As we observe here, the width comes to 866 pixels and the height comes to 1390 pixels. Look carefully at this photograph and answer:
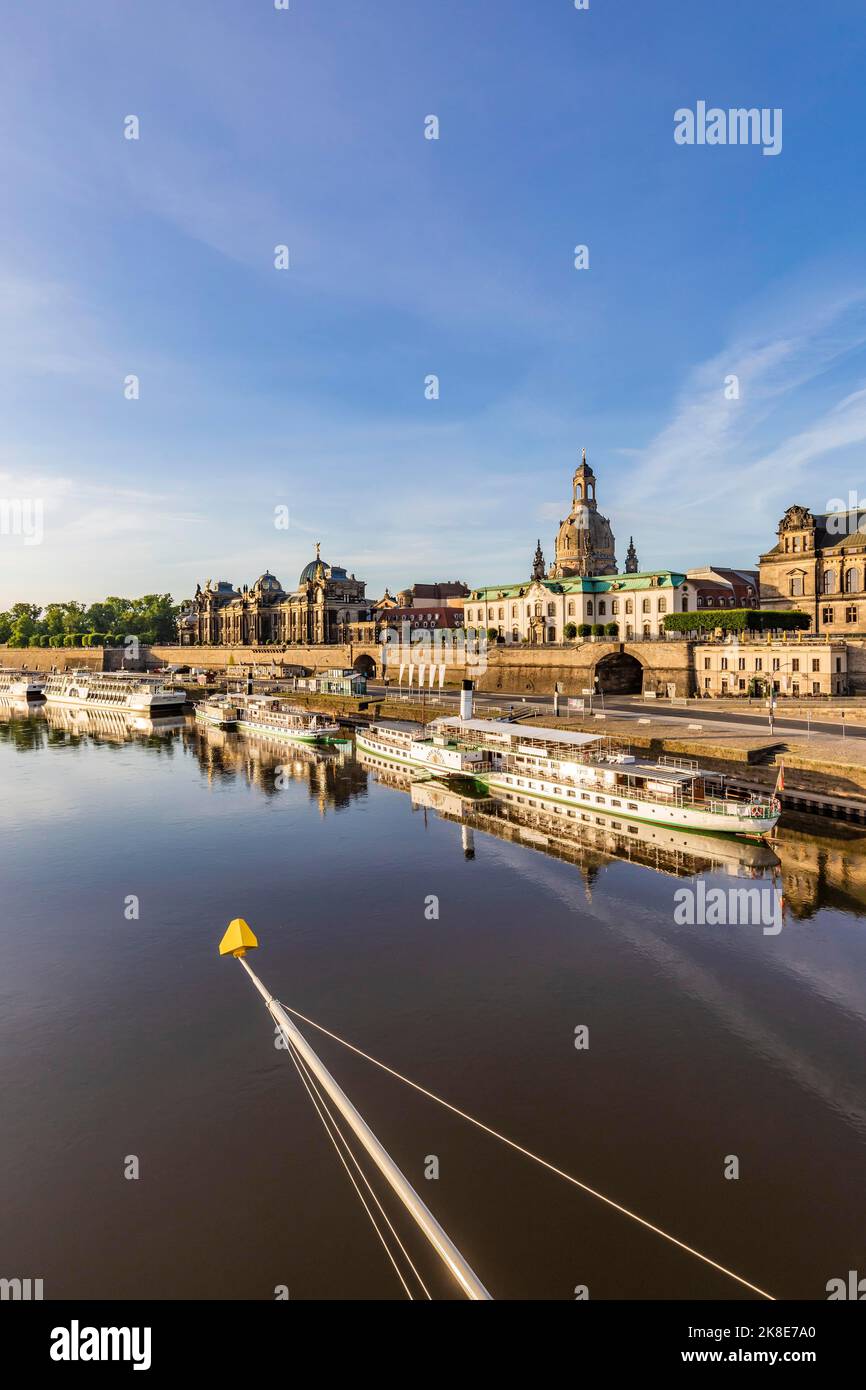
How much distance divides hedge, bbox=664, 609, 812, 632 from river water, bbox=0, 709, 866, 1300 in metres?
40.6

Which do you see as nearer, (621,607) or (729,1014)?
(729,1014)

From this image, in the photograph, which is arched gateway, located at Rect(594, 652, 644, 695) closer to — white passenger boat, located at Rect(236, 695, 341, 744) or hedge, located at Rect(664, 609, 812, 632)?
hedge, located at Rect(664, 609, 812, 632)

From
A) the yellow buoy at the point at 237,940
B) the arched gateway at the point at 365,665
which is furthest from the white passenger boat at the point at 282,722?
the yellow buoy at the point at 237,940

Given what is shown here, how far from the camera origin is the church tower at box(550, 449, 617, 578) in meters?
127

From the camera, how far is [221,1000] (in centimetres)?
1989

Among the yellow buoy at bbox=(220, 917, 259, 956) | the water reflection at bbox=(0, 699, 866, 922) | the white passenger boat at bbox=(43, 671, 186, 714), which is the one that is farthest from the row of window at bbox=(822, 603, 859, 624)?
the white passenger boat at bbox=(43, 671, 186, 714)

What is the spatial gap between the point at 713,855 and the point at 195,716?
74.4 meters

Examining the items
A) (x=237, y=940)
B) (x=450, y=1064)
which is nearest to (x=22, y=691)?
(x=450, y=1064)

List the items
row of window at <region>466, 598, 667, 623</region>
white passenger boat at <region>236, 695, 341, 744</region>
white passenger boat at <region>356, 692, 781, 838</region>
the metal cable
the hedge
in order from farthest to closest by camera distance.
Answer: row of window at <region>466, 598, 667, 623</region> → the hedge → white passenger boat at <region>236, 695, 341, 744</region> → white passenger boat at <region>356, 692, 781, 838</region> → the metal cable

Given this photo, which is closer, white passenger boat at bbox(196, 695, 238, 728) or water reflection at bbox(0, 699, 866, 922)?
water reflection at bbox(0, 699, 866, 922)

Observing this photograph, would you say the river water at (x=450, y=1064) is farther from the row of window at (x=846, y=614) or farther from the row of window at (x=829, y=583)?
the row of window at (x=829, y=583)

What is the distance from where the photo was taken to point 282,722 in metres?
72.4

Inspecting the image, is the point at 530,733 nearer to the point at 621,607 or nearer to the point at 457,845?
the point at 457,845

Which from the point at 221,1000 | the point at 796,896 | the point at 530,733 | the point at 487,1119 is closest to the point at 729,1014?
the point at 487,1119
